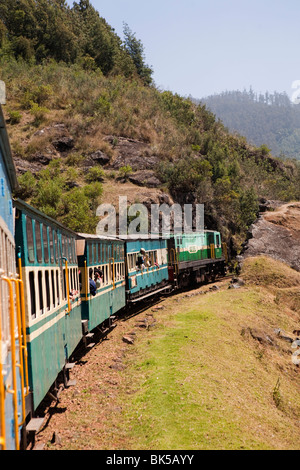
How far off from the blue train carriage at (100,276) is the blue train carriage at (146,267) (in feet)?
Result: 3.09

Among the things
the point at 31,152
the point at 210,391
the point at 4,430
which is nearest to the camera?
the point at 4,430

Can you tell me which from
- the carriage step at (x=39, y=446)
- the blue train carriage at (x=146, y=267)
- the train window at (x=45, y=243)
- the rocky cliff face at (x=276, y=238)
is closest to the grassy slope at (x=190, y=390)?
the carriage step at (x=39, y=446)

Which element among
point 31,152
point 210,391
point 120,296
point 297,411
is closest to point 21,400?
point 210,391

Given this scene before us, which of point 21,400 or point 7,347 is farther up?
point 7,347

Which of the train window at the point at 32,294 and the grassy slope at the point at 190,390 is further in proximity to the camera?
the grassy slope at the point at 190,390

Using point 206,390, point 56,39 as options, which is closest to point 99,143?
point 56,39

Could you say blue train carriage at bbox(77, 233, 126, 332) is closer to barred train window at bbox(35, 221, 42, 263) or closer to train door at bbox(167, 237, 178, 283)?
barred train window at bbox(35, 221, 42, 263)

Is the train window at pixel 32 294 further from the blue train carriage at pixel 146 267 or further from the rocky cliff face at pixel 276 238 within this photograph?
the rocky cliff face at pixel 276 238

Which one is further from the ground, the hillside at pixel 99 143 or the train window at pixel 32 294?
the hillside at pixel 99 143

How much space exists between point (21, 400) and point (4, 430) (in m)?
1.62

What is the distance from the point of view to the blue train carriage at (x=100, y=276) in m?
12.4

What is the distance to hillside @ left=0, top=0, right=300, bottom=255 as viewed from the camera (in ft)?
127

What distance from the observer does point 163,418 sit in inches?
319

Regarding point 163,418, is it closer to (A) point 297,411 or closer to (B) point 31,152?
(A) point 297,411
